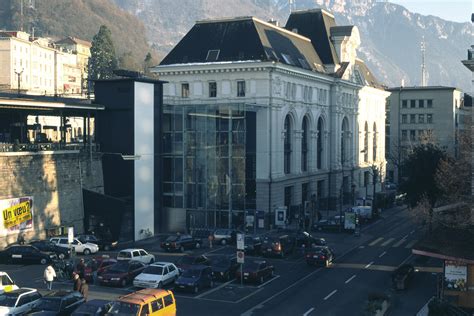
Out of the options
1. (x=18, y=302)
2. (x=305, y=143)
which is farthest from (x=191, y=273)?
(x=305, y=143)

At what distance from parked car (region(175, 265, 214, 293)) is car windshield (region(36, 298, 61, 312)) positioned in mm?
10261

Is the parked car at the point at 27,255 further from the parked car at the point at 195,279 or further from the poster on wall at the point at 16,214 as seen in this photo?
the parked car at the point at 195,279

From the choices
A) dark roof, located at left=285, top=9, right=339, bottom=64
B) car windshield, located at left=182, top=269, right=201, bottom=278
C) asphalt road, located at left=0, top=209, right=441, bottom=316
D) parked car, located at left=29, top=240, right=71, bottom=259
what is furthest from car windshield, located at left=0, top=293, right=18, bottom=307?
dark roof, located at left=285, top=9, right=339, bottom=64

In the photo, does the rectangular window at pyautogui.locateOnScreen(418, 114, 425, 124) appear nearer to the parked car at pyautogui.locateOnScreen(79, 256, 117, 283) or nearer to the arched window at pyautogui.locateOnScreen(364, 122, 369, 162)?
the arched window at pyautogui.locateOnScreen(364, 122, 369, 162)

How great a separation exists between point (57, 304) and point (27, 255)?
1850cm

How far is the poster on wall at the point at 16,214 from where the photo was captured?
165 ft

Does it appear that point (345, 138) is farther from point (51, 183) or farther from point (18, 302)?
point (18, 302)

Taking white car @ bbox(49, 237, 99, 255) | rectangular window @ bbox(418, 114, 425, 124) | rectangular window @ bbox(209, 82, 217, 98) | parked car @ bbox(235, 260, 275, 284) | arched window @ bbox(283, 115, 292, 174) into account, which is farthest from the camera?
rectangular window @ bbox(418, 114, 425, 124)

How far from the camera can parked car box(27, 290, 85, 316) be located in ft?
95.5

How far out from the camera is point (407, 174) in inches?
2341

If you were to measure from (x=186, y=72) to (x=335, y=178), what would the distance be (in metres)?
27.9

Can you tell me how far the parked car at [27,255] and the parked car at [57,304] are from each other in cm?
1707

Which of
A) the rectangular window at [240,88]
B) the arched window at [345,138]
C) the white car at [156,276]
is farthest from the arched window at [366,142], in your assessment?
the white car at [156,276]

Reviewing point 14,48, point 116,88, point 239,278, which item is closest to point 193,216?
point 116,88
